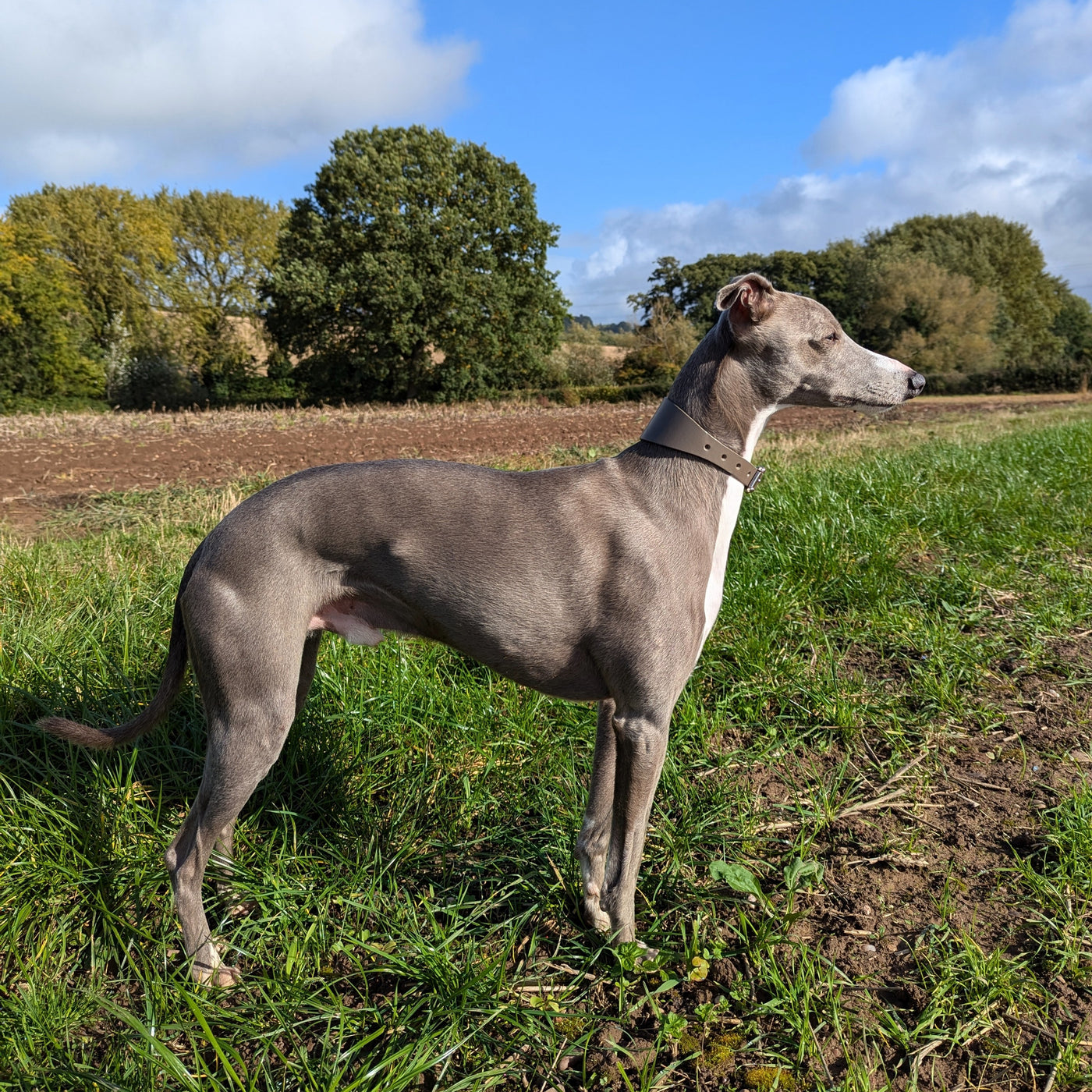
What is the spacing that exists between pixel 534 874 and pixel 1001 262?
63271 mm

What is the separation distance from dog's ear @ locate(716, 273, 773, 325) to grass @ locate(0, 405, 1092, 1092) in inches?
72.9

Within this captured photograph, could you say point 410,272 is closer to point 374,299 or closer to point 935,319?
point 374,299

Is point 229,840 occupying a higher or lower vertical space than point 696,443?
lower

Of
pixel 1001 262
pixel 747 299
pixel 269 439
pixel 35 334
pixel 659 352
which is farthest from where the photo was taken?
pixel 1001 262

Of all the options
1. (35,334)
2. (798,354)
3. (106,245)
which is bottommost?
(798,354)

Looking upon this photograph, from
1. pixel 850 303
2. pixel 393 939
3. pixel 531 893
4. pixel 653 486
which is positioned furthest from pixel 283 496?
pixel 850 303

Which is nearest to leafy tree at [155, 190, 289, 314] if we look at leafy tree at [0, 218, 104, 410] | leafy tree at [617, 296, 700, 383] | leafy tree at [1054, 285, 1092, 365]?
leafy tree at [0, 218, 104, 410]

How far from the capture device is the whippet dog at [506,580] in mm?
2180

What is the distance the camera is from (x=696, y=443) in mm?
2375

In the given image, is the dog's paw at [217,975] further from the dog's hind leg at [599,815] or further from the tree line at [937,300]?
the tree line at [937,300]

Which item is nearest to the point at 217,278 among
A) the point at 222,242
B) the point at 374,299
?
the point at 222,242

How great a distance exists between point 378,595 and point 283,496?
410 millimetres

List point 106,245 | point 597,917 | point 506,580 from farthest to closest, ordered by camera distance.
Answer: point 106,245 < point 597,917 < point 506,580

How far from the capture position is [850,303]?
44.9 metres
